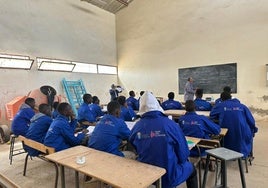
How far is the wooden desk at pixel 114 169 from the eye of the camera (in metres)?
1.28

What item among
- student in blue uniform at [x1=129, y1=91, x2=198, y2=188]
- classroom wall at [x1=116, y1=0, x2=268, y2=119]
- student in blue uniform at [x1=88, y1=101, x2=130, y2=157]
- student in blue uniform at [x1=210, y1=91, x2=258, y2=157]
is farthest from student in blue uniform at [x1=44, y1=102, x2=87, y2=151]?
classroom wall at [x1=116, y1=0, x2=268, y2=119]

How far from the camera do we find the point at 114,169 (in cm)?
149

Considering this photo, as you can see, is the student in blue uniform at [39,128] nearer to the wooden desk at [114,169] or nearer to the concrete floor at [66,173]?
the concrete floor at [66,173]

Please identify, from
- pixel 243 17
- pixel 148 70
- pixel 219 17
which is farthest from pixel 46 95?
pixel 243 17

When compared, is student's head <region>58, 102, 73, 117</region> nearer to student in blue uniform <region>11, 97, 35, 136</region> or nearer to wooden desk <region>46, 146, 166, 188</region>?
wooden desk <region>46, 146, 166, 188</region>

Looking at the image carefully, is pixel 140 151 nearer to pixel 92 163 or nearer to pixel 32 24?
pixel 92 163

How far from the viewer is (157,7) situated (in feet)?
27.0

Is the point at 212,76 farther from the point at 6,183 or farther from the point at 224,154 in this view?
the point at 6,183

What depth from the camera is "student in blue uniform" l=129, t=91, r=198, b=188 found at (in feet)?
5.22

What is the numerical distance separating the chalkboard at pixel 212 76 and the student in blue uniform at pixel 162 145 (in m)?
5.79

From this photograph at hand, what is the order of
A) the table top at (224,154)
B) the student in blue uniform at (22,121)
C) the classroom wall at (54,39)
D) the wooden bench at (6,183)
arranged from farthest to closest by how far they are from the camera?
the classroom wall at (54,39), the student in blue uniform at (22,121), the wooden bench at (6,183), the table top at (224,154)

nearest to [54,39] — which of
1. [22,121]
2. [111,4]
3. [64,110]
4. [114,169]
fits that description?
[111,4]

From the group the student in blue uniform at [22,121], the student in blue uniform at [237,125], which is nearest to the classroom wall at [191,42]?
the student in blue uniform at [237,125]

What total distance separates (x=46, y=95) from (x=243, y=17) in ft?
22.6
